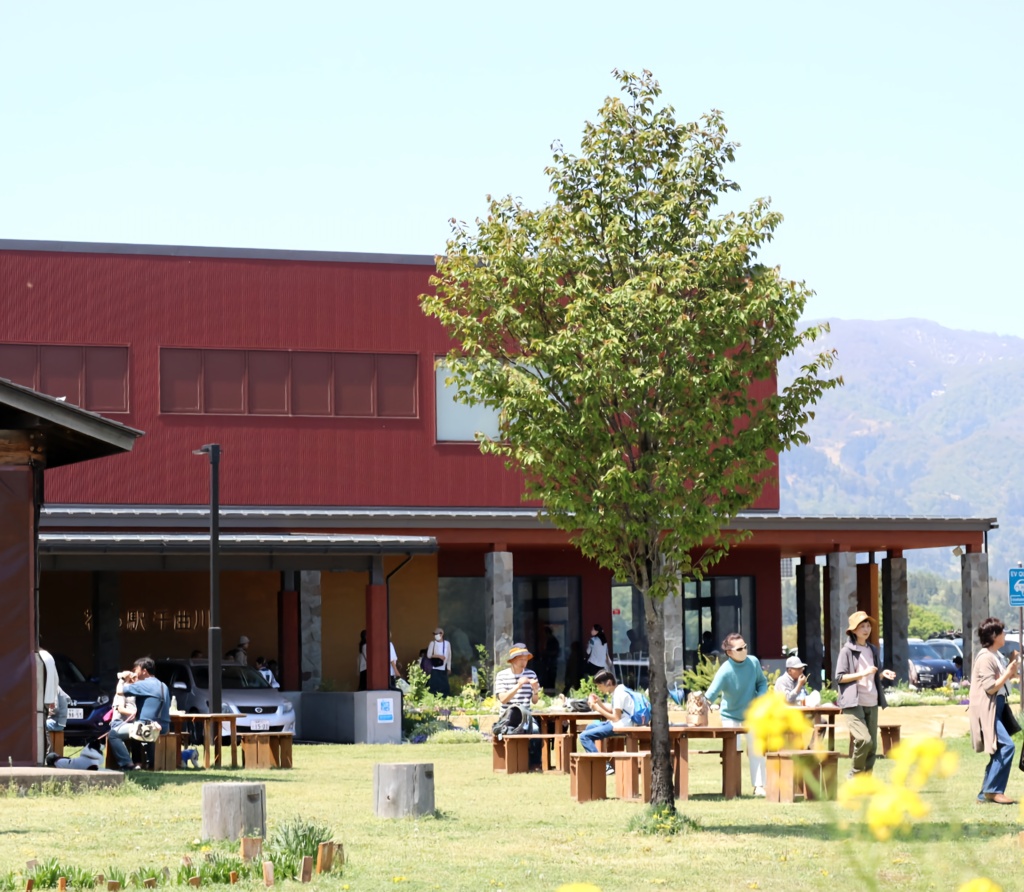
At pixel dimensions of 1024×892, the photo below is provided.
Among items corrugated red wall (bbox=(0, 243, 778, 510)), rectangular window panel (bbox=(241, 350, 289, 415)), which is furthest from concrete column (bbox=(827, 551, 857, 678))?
rectangular window panel (bbox=(241, 350, 289, 415))

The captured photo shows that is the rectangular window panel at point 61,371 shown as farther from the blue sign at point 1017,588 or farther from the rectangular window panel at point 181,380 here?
the blue sign at point 1017,588

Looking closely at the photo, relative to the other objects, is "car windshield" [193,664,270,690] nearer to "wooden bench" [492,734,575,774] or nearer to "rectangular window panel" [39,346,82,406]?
"rectangular window panel" [39,346,82,406]

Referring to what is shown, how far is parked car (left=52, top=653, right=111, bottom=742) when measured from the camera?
25.2m

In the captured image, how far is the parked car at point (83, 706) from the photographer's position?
25.2m

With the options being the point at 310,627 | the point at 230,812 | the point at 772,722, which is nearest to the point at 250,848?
the point at 230,812

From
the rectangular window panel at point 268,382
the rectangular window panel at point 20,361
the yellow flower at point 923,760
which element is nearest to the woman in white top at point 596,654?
the rectangular window panel at point 268,382

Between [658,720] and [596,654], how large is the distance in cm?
1991

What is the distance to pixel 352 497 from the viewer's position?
112 feet

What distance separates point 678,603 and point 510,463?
19.9 m

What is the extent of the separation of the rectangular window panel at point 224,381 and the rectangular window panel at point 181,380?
0.17 metres

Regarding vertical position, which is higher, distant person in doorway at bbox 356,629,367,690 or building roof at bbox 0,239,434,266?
building roof at bbox 0,239,434,266

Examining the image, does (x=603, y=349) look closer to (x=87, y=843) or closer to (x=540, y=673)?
(x=87, y=843)

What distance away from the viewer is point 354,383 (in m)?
34.4

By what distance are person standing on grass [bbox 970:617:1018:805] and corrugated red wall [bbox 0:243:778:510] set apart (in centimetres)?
2121
